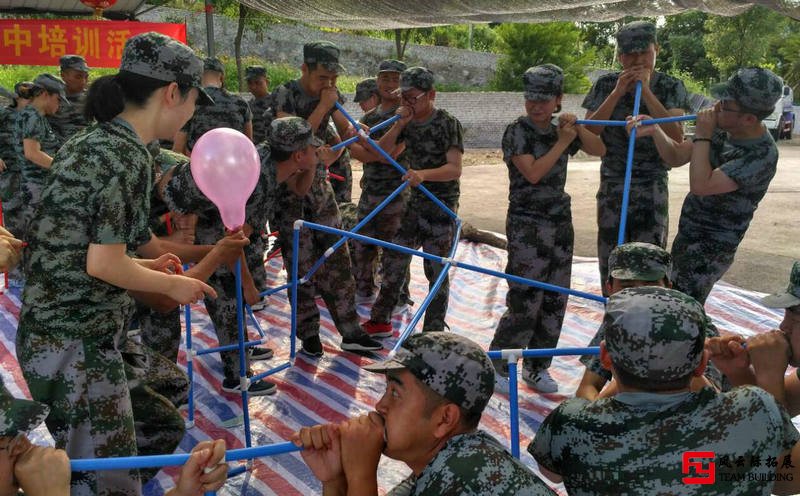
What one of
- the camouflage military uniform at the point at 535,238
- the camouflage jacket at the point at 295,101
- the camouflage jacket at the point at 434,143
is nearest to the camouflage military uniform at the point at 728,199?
the camouflage military uniform at the point at 535,238

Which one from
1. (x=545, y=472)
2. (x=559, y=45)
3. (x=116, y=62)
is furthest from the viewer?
(x=559, y=45)

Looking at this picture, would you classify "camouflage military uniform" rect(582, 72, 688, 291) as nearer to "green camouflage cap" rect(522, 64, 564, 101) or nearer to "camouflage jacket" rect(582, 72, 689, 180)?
"camouflage jacket" rect(582, 72, 689, 180)

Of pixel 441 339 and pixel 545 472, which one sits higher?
pixel 441 339

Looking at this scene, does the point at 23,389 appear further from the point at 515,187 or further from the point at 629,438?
the point at 629,438

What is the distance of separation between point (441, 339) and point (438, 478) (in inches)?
13.6

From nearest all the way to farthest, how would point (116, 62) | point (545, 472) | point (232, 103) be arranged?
1. point (545, 472)
2. point (232, 103)
3. point (116, 62)

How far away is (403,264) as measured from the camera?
5.46 m

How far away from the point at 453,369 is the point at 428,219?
3.70 metres

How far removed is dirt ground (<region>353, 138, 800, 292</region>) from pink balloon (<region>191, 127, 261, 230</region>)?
5.88 m

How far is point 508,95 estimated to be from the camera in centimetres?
2325

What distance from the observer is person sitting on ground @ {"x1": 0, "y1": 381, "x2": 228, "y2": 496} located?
1.68 metres

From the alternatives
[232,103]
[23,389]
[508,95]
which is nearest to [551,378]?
[23,389]

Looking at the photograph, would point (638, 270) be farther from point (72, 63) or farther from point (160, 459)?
point (72, 63)

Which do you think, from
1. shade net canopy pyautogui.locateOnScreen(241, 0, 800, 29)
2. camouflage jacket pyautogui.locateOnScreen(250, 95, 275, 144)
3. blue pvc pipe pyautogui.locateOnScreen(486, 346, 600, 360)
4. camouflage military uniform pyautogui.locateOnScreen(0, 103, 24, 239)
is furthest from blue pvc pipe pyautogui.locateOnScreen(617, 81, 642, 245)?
camouflage military uniform pyautogui.locateOnScreen(0, 103, 24, 239)
